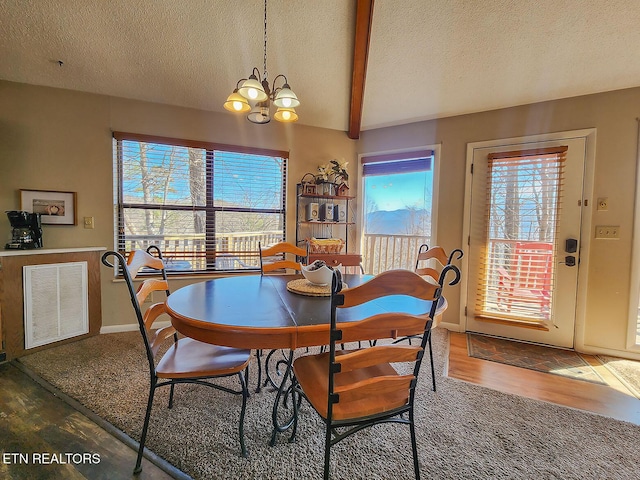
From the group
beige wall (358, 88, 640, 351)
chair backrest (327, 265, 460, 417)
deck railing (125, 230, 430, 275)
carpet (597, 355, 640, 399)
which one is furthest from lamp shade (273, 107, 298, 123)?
carpet (597, 355, 640, 399)

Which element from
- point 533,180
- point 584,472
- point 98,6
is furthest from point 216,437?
point 533,180

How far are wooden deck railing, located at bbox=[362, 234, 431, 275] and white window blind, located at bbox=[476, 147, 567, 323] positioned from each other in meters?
0.75

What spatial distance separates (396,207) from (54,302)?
3708mm

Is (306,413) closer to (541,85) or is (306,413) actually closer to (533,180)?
(533,180)

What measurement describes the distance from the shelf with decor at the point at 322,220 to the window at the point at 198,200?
0.27 meters

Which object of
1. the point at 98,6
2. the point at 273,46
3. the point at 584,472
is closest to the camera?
the point at 584,472

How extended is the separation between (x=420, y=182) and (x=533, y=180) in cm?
111

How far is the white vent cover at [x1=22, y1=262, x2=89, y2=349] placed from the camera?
2.40 m

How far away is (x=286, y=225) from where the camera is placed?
3535mm

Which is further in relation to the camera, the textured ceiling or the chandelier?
the textured ceiling

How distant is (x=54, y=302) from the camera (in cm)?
255

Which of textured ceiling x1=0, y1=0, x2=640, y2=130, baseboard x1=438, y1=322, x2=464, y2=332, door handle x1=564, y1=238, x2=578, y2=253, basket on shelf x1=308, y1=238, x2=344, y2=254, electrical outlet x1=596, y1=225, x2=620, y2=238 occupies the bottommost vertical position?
baseboard x1=438, y1=322, x2=464, y2=332

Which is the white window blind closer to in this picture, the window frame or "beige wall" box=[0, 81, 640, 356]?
"beige wall" box=[0, 81, 640, 356]

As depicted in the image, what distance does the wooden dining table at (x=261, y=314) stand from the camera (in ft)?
3.56
